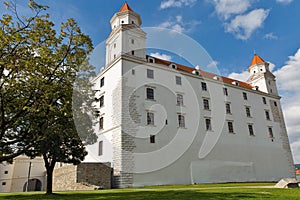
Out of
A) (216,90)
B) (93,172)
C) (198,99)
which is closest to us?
(93,172)

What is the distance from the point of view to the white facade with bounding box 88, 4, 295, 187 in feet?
79.7

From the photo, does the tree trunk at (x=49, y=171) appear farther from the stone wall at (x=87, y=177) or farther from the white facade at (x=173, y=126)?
the white facade at (x=173, y=126)

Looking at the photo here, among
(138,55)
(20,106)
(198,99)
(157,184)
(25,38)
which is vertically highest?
(138,55)

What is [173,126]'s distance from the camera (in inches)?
1083

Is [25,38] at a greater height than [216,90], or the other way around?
[216,90]

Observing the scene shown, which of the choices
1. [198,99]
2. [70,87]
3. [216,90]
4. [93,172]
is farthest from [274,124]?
[70,87]

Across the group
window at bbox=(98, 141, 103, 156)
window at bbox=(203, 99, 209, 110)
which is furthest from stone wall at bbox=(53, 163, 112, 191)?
window at bbox=(203, 99, 209, 110)

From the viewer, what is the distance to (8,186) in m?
35.7

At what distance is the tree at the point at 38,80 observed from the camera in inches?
393

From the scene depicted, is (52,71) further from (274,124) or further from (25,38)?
(274,124)

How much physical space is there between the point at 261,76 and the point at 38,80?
40.2 meters

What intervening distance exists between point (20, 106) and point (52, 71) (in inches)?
89.8

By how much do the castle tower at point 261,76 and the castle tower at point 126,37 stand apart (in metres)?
23.9

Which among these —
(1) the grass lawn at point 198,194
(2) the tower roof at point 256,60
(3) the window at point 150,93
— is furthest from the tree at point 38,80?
(2) the tower roof at point 256,60
